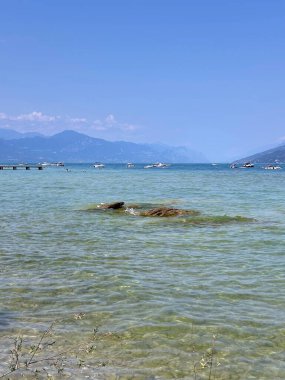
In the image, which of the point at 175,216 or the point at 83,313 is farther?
the point at 175,216

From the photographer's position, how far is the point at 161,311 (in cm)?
1123

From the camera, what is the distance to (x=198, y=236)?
22.5 metres

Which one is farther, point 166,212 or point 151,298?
point 166,212

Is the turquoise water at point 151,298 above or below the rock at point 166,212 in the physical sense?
below

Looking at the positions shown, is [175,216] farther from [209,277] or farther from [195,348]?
[195,348]

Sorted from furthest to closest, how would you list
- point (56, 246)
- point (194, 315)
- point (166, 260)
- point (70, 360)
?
point (56, 246) < point (166, 260) < point (194, 315) < point (70, 360)

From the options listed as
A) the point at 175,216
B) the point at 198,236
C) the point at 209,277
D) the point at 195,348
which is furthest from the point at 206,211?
the point at 195,348

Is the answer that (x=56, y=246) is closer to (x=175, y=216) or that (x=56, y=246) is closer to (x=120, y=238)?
(x=120, y=238)

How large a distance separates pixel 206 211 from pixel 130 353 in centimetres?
2507

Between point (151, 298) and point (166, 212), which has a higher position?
point (166, 212)

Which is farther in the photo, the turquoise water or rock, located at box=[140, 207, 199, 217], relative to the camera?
rock, located at box=[140, 207, 199, 217]

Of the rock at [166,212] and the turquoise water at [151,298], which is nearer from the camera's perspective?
the turquoise water at [151,298]

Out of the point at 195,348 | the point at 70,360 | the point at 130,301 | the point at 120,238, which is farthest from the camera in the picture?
the point at 120,238

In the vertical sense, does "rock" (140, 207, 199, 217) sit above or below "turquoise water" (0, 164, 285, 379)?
above
